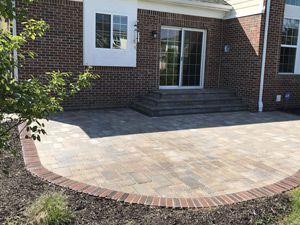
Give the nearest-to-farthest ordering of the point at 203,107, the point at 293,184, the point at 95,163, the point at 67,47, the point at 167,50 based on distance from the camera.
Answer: the point at 293,184
the point at 95,163
the point at 67,47
the point at 203,107
the point at 167,50

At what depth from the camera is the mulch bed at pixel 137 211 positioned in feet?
9.07

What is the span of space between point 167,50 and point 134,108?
7.74 feet

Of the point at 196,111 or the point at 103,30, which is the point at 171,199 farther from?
the point at 103,30

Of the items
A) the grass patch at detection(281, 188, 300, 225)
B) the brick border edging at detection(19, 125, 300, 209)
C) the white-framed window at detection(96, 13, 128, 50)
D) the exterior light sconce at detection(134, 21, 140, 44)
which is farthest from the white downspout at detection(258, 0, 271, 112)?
the grass patch at detection(281, 188, 300, 225)

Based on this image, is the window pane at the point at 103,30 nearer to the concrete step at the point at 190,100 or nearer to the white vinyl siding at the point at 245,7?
the concrete step at the point at 190,100

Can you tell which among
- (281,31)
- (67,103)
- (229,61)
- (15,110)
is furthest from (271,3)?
(15,110)

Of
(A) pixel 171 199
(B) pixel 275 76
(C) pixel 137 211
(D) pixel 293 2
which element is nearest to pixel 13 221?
(C) pixel 137 211

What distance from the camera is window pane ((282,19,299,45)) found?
30.6 ft

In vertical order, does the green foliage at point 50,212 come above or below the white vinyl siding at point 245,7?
below

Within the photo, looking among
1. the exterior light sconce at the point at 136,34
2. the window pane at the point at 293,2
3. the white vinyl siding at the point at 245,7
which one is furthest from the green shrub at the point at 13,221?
the window pane at the point at 293,2

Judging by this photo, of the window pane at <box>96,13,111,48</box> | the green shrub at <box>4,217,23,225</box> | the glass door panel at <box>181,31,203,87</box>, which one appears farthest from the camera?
the glass door panel at <box>181,31,203,87</box>

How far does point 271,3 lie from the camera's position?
874 cm

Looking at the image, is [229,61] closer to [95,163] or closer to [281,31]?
[281,31]

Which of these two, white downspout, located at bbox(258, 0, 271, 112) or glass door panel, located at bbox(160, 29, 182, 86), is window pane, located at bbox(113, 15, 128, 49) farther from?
white downspout, located at bbox(258, 0, 271, 112)
